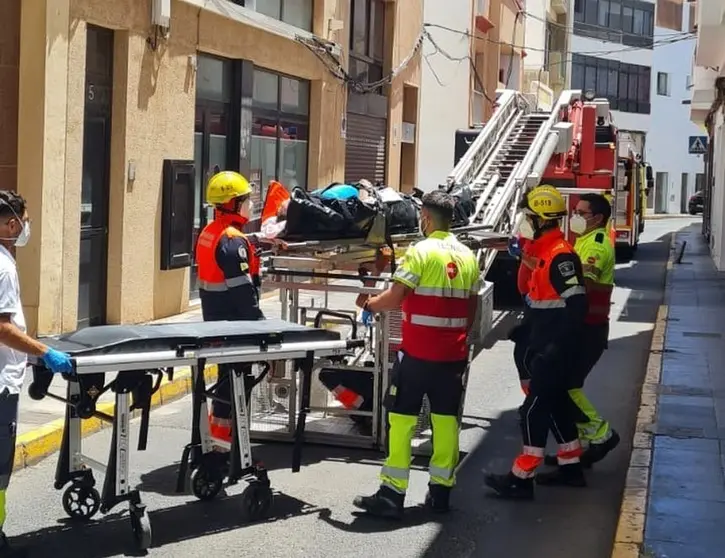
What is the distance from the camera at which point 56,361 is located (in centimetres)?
531

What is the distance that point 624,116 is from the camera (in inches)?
2429

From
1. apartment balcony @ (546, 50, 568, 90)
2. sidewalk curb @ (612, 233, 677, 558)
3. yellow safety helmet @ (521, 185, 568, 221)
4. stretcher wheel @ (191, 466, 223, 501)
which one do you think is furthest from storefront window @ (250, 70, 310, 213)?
apartment balcony @ (546, 50, 568, 90)

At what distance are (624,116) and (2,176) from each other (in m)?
53.9

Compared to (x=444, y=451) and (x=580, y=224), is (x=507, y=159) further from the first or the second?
(x=444, y=451)

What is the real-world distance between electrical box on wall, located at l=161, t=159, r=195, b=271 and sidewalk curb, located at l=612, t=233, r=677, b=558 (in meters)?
5.56

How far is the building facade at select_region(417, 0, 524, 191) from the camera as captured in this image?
85.8 ft

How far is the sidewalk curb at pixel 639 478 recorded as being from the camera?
6051 millimetres

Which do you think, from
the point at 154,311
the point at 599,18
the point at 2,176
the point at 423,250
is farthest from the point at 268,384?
the point at 599,18

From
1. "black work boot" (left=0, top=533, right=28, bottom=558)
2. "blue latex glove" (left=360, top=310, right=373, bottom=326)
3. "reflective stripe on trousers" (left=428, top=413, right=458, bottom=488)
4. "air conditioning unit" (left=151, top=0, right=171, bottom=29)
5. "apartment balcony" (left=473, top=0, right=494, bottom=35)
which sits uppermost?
"apartment balcony" (left=473, top=0, right=494, bottom=35)

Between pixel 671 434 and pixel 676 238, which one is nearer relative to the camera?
pixel 671 434

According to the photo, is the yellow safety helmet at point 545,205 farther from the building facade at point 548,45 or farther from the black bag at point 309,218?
the building facade at point 548,45

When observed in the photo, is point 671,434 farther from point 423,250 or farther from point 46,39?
point 46,39

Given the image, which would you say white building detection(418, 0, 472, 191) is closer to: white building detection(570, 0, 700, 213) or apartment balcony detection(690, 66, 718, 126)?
apartment balcony detection(690, 66, 718, 126)

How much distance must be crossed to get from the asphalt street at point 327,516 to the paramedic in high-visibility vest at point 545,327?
258mm
